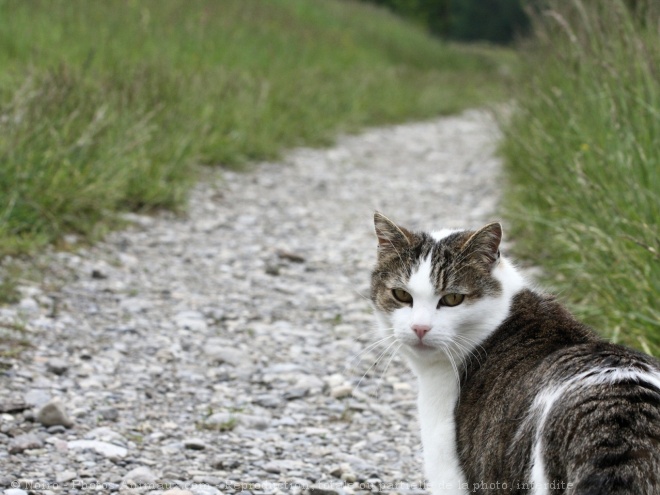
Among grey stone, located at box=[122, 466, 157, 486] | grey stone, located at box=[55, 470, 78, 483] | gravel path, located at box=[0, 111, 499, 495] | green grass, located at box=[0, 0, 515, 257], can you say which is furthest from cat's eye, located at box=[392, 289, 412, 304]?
green grass, located at box=[0, 0, 515, 257]

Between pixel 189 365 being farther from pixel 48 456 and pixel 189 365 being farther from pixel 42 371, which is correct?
pixel 48 456

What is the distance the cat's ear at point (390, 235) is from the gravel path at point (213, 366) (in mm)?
671

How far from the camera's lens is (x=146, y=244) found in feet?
21.1

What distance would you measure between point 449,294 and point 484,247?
0.81 ft

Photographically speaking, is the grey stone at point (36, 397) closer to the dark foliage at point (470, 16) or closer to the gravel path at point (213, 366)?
the gravel path at point (213, 366)

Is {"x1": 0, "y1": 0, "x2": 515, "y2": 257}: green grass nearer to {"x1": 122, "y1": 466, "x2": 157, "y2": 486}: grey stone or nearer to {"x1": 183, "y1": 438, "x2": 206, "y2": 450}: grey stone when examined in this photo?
{"x1": 183, "y1": 438, "x2": 206, "y2": 450}: grey stone

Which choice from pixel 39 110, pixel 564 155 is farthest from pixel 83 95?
pixel 564 155

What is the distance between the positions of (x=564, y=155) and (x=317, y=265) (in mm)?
2136

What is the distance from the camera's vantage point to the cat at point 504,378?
2.04m

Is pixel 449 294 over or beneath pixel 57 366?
over

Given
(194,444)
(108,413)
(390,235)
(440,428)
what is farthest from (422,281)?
(108,413)

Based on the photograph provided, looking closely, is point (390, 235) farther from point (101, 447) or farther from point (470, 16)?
point (470, 16)

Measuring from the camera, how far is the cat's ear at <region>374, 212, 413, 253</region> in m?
3.45

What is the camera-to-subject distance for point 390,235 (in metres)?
3.52
